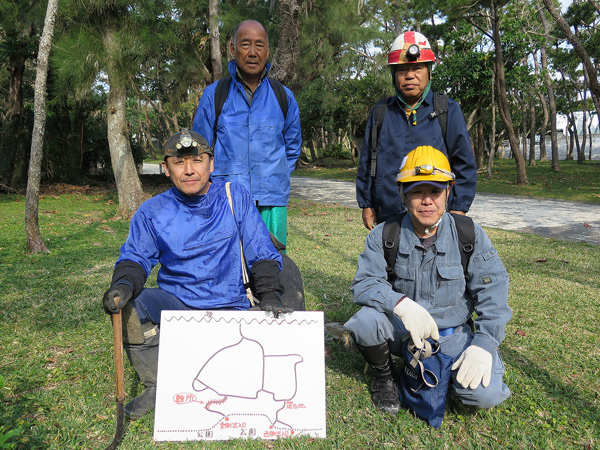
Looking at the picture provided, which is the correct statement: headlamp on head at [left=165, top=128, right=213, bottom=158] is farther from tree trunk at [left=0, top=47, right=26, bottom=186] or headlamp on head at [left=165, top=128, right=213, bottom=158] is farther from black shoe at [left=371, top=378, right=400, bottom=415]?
tree trunk at [left=0, top=47, right=26, bottom=186]

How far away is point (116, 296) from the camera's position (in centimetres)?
230

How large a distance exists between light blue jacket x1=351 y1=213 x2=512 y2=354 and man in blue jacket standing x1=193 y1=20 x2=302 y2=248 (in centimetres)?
110

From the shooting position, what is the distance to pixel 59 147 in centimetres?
1738

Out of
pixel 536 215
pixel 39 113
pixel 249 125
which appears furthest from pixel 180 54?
pixel 249 125

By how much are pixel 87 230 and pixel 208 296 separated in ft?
24.9

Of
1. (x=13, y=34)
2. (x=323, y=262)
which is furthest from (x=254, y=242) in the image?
(x=13, y=34)

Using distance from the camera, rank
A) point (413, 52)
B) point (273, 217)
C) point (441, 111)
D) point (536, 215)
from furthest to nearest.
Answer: point (536, 215) < point (273, 217) < point (441, 111) < point (413, 52)

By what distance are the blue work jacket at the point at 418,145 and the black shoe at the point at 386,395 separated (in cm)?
117

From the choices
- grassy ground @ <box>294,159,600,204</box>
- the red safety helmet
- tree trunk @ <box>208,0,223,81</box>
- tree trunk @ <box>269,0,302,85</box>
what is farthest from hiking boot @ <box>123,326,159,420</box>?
grassy ground @ <box>294,159,600,204</box>

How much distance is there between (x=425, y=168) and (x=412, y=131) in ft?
2.61

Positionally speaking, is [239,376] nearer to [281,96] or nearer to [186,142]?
[186,142]

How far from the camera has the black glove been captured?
242cm

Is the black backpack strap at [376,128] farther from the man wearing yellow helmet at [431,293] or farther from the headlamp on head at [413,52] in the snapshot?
the man wearing yellow helmet at [431,293]

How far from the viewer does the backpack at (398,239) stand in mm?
2633
